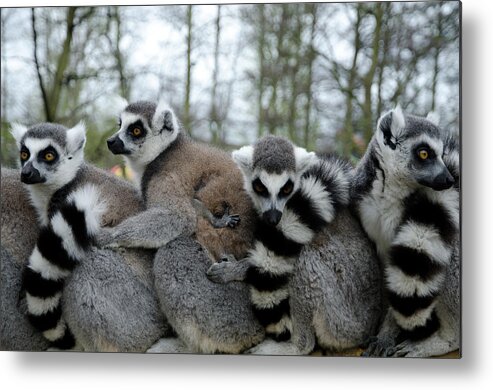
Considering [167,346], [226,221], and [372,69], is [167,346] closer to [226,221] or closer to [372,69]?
[226,221]

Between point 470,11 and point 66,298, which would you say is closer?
point 66,298

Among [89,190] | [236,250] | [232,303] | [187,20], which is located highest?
[187,20]

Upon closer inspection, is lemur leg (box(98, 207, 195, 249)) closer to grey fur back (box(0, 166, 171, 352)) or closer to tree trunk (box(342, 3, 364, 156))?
grey fur back (box(0, 166, 171, 352))

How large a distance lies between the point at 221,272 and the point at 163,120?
0.92m

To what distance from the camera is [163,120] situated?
3832 mm

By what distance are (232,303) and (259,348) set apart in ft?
1.03

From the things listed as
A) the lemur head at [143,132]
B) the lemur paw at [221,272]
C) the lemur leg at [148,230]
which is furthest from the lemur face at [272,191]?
the lemur head at [143,132]

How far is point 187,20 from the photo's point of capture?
399cm

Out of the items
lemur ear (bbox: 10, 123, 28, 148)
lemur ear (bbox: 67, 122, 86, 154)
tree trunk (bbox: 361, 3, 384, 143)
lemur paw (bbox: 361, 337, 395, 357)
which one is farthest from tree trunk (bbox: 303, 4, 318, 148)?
lemur ear (bbox: 10, 123, 28, 148)

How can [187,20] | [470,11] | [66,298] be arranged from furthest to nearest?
1. [187,20]
2. [470,11]
3. [66,298]

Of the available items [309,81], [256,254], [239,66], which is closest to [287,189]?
[256,254]

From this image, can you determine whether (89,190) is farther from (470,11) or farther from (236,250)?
(470,11)

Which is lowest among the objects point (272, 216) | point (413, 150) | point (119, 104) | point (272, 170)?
point (272, 216)

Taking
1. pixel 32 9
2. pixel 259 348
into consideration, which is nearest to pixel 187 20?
pixel 32 9
